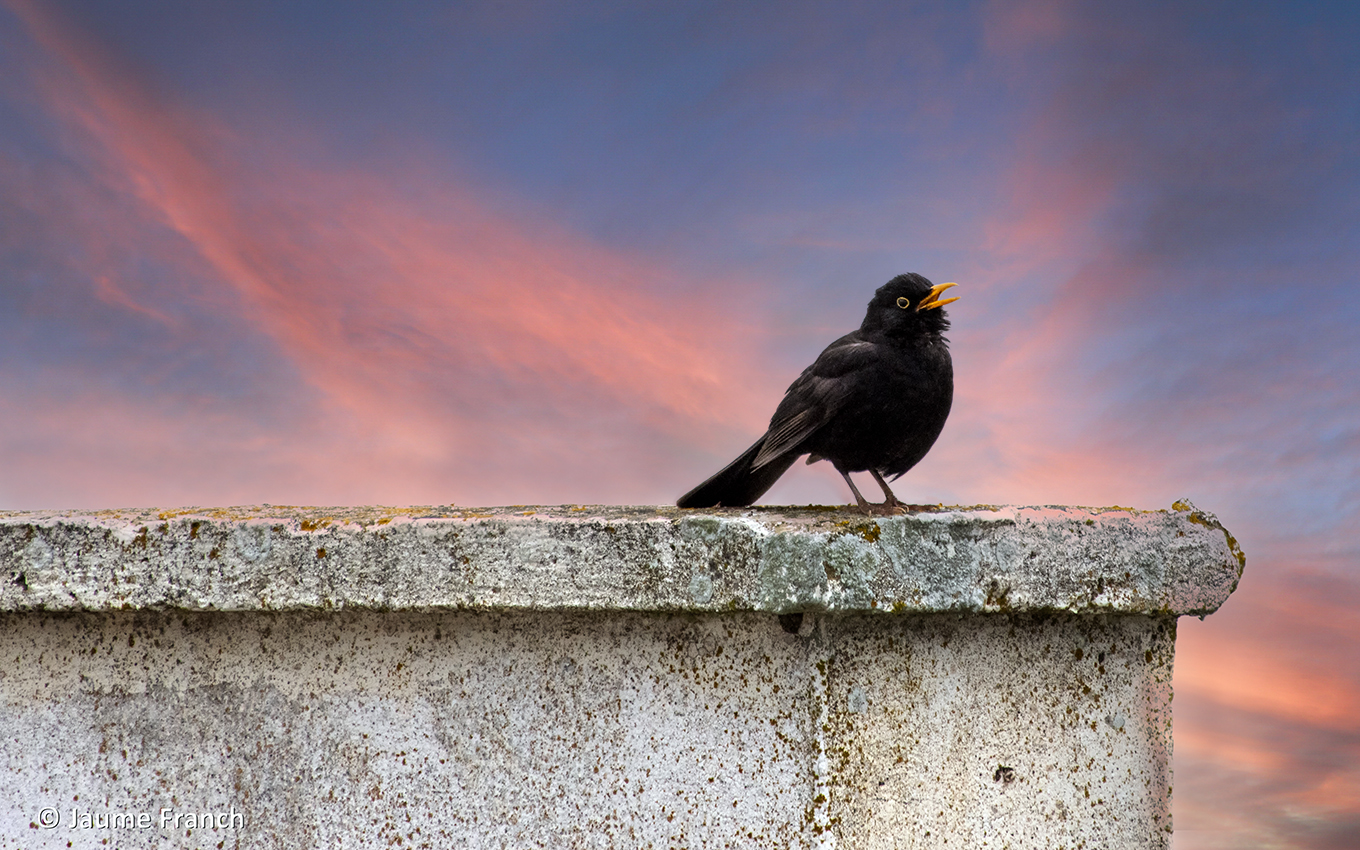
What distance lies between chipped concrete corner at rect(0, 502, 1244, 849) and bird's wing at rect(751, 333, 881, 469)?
700 millimetres

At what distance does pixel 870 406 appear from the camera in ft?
10.3

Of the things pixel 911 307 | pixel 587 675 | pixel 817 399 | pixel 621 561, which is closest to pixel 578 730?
pixel 587 675

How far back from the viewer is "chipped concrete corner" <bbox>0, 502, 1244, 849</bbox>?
2.17 metres

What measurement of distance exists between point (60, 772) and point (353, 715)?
2.98 ft

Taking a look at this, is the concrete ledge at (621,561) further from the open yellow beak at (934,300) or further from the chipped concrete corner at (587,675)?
the open yellow beak at (934,300)

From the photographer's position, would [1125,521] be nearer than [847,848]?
No

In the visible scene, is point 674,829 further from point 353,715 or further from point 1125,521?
point 1125,521

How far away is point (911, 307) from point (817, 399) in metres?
0.58

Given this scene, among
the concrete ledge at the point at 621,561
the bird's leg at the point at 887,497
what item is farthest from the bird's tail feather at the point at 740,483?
the concrete ledge at the point at 621,561

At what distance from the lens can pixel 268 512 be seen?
249cm

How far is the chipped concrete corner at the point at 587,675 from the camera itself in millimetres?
2174

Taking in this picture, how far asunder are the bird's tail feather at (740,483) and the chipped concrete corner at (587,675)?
698 millimetres

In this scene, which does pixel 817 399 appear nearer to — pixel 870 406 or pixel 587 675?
pixel 870 406

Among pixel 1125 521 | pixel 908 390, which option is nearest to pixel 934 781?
pixel 1125 521
